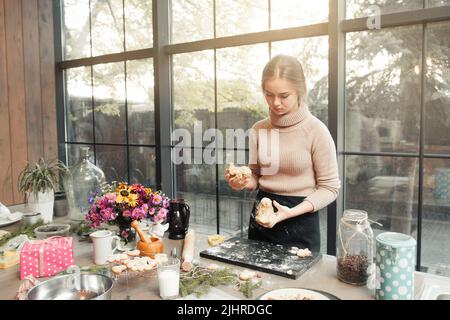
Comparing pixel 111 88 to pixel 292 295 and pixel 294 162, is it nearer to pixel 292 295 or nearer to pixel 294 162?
pixel 294 162

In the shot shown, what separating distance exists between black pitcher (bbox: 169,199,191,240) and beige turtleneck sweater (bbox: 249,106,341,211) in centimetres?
39

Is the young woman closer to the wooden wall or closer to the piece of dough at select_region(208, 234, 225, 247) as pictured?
the piece of dough at select_region(208, 234, 225, 247)

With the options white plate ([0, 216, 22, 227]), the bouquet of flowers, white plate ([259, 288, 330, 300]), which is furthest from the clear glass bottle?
white plate ([259, 288, 330, 300])

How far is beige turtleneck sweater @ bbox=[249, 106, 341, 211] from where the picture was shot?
5.51 feet

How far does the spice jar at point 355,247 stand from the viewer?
4.01 feet

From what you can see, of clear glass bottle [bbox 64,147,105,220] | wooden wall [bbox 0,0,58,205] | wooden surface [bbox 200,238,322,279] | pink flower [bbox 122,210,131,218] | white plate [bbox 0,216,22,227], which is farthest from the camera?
wooden wall [bbox 0,0,58,205]

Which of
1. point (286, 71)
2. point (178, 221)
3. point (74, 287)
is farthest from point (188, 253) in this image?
point (286, 71)

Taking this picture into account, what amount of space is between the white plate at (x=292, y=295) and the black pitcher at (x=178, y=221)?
2.33ft

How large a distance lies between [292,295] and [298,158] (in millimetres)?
739

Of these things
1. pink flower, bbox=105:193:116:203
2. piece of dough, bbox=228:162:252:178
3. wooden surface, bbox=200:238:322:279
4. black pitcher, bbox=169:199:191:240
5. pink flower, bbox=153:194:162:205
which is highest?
piece of dough, bbox=228:162:252:178

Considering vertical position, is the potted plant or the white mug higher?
the potted plant
